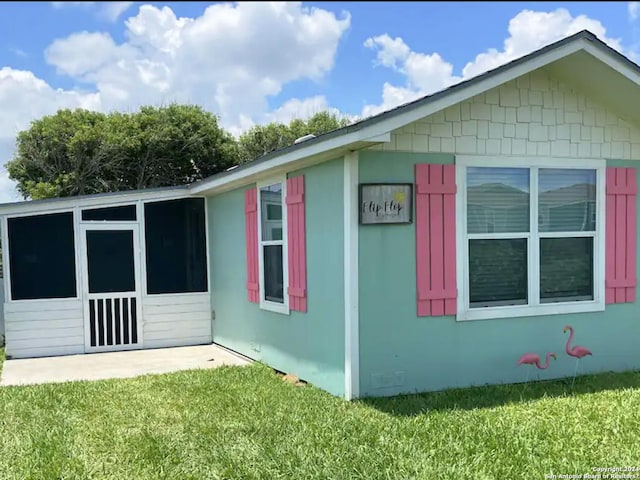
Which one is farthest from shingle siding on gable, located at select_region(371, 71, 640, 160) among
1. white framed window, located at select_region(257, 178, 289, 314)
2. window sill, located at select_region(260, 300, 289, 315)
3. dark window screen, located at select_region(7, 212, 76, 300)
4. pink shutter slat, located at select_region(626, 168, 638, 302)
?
dark window screen, located at select_region(7, 212, 76, 300)

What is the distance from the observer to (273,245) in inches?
273

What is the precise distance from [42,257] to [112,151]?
1118 cm

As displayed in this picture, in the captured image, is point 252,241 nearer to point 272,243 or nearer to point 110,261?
point 272,243

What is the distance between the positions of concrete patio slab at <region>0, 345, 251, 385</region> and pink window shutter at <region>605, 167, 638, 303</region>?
4.46 meters

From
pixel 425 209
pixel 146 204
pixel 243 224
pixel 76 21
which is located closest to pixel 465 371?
pixel 425 209

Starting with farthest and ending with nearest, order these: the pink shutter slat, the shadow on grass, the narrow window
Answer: the narrow window, the pink shutter slat, the shadow on grass

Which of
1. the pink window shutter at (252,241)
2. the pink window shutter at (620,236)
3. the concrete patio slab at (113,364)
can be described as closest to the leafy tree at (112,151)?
the concrete patio slab at (113,364)

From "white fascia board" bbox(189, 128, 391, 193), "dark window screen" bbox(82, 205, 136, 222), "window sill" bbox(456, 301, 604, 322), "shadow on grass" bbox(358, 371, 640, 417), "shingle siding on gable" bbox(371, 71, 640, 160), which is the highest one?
"shingle siding on gable" bbox(371, 71, 640, 160)

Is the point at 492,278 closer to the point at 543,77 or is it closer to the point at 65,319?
the point at 543,77

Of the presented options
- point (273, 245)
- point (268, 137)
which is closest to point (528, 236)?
point (273, 245)

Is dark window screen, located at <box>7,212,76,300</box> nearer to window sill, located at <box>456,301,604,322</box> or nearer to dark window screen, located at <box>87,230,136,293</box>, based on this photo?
dark window screen, located at <box>87,230,136,293</box>

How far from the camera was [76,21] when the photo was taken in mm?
3197

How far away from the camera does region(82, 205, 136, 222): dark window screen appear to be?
8.48m

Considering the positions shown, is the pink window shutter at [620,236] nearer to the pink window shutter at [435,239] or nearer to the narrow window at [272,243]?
the pink window shutter at [435,239]
